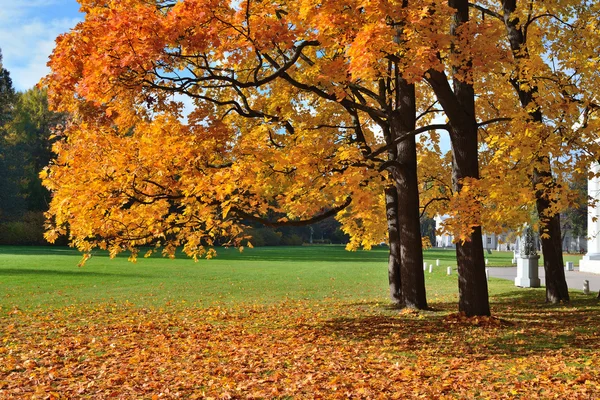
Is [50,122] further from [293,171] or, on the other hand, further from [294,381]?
[294,381]

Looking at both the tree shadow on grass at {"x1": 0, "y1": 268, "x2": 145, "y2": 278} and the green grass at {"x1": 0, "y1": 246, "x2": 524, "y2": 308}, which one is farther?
the tree shadow on grass at {"x1": 0, "y1": 268, "x2": 145, "y2": 278}

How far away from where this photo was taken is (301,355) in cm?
881

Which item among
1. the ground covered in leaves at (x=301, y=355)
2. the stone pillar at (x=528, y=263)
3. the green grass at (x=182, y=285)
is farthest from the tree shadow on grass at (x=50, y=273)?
the stone pillar at (x=528, y=263)

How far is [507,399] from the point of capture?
6.33 m

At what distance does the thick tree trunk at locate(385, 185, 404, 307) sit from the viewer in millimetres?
15891

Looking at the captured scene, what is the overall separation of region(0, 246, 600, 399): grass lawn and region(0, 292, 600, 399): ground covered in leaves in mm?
24

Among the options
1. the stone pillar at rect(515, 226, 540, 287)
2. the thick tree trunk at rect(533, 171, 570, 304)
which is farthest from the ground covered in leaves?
the stone pillar at rect(515, 226, 540, 287)

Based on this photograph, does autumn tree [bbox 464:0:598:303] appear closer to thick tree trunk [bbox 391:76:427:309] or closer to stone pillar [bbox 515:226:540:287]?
thick tree trunk [bbox 391:76:427:309]

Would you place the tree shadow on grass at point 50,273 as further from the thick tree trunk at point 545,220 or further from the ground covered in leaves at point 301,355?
the thick tree trunk at point 545,220

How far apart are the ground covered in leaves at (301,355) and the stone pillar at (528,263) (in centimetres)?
989

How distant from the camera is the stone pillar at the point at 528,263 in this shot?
2455 cm

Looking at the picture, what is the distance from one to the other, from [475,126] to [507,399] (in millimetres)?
7178

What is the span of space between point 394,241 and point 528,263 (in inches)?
448

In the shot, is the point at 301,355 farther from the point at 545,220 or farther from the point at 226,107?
the point at 545,220
